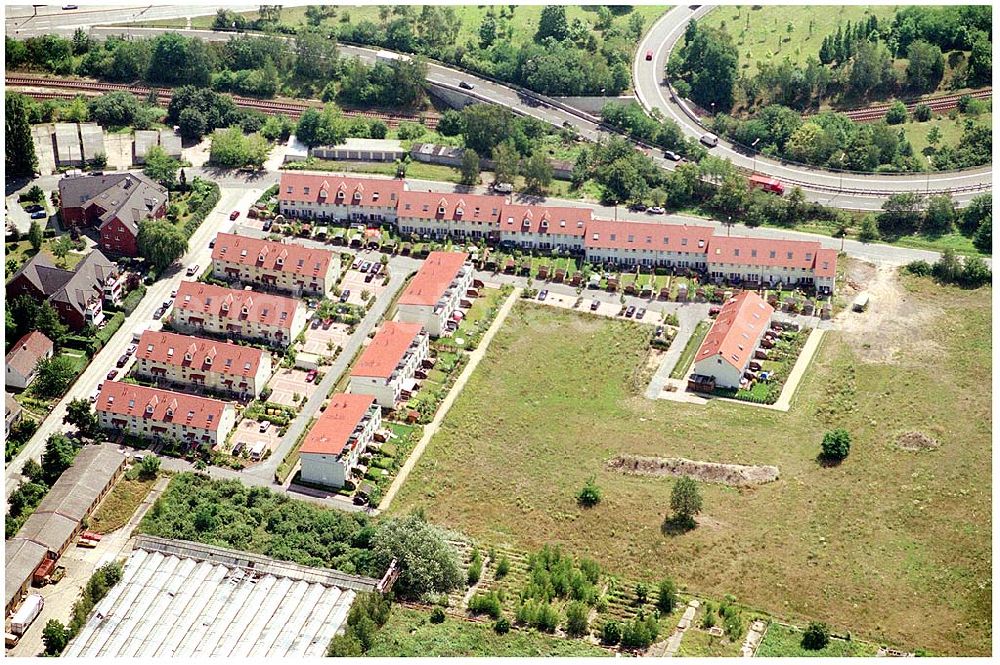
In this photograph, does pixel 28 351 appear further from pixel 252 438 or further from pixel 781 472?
pixel 781 472

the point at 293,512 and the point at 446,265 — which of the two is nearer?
the point at 293,512

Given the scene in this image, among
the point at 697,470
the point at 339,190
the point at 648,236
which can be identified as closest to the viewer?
the point at 697,470

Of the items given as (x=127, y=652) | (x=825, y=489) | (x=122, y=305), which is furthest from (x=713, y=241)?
(x=127, y=652)

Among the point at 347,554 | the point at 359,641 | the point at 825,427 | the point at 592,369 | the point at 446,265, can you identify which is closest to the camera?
the point at 359,641

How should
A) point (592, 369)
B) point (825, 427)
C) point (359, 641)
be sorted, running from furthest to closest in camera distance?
point (592, 369), point (825, 427), point (359, 641)

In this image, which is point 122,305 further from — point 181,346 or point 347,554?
point 347,554

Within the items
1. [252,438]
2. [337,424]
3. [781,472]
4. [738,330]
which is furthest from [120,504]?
[738,330]

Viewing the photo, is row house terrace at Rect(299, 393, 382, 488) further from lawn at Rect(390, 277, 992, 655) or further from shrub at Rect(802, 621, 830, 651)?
shrub at Rect(802, 621, 830, 651)
